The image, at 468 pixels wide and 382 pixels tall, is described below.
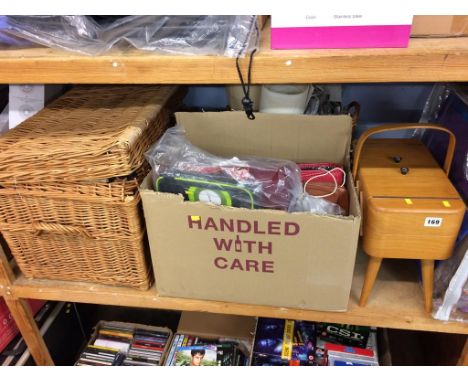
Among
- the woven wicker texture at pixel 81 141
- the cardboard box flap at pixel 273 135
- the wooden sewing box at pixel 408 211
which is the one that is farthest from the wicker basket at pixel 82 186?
the wooden sewing box at pixel 408 211

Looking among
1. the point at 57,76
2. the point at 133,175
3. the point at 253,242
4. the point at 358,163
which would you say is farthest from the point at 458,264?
the point at 57,76

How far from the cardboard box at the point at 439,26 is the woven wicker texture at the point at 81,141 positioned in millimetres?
537

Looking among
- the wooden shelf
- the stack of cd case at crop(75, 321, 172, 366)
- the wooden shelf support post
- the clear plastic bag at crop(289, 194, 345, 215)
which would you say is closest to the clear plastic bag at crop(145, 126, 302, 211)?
the clear plastic bag at crop(289, 194, 345, 215)

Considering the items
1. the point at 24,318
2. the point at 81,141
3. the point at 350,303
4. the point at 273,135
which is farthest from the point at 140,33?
the point at 24,318

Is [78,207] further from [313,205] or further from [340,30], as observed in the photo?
[340,30]

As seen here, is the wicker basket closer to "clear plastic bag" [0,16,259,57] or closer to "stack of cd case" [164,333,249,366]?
"clear plastic bag" [0,16,259,57]

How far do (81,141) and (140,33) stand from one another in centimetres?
23

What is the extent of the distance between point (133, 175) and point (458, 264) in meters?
0.66

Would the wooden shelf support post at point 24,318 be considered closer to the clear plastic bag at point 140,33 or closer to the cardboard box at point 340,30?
the clear plastic bag at point 140,33

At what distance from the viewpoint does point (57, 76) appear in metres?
0.74

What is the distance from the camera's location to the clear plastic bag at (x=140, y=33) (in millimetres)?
716

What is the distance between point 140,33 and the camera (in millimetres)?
753

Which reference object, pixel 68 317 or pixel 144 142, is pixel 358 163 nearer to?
pixel 144 142

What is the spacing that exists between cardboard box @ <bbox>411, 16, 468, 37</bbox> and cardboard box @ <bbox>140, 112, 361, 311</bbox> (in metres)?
0.23
